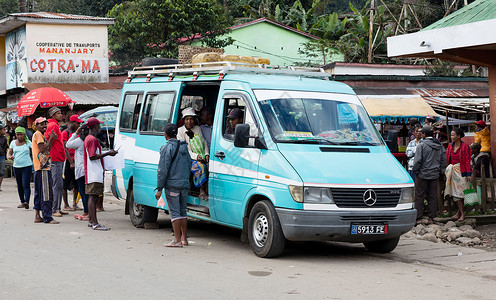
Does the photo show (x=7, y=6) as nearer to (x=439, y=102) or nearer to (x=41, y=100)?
(x=41, y=100)

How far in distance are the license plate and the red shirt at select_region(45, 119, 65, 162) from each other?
637cm

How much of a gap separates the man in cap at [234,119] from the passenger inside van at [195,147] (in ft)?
2.86

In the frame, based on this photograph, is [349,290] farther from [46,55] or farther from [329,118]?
[46,55]

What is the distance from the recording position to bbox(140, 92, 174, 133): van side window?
11055 mm

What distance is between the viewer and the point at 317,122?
927 cm

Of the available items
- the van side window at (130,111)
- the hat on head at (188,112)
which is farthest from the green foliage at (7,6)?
the hat on head at (188,112)

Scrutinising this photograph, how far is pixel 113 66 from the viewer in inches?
1556

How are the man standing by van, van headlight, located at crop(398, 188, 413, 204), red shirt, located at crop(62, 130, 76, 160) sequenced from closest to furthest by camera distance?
van headlight, located at crop(398, 188, 413, 204) < the man standing by van < red shirt, located at crop(62, 130, 76, 160)

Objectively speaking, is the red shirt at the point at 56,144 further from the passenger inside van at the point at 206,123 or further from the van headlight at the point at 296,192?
the van headlight at the point at 296,192

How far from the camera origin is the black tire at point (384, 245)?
30.7 feet

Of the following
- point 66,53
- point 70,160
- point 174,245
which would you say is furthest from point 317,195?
point 66,53

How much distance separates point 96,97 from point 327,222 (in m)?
19.6

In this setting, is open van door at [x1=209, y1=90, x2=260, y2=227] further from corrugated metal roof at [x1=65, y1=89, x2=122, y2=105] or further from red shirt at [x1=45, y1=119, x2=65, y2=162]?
corrugated metal roof at [x1=65, y1=89, x2=122, y2=105]

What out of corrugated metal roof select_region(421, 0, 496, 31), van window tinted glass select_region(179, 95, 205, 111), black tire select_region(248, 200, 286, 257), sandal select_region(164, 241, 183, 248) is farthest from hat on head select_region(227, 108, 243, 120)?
corrugated metal roof select_region(421, 0, 496, 31)
